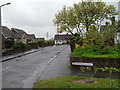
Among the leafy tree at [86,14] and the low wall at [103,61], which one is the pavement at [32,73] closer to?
the low wall at [103,61]

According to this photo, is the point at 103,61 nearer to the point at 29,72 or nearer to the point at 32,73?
the point at 32,73

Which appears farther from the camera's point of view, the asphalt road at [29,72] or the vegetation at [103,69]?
the vegetation at [103,69]

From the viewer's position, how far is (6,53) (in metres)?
22.9

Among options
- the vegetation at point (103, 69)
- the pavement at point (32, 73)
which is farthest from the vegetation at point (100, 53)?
the pavement at point (32, 73)

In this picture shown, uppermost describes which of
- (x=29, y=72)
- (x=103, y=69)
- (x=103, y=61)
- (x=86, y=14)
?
(x=86, y=14)

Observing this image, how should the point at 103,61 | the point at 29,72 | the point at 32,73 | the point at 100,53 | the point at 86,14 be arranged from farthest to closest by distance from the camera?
1. the point at 86,14
2. the point at 100,53
3. the point at 29,72
4. the point at 32,73
5. the point at 103,61

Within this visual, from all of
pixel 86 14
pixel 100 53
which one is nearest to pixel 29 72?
pixel 100 53

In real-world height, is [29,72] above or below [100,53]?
below

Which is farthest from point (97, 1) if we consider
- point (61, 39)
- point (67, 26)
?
point (61, 39)

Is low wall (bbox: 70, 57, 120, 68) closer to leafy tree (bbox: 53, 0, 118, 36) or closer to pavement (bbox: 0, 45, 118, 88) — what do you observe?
pavement (bbox: 0, 45, 118, 88)

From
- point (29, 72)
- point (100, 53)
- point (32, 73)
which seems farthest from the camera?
point (100, 53)

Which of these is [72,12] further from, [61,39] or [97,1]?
[61,39]

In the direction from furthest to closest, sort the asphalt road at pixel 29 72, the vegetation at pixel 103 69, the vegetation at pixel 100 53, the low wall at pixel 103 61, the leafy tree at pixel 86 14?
the leafy tree at pixel 86 14 < the vegetation at pixel 100 53 < the low wall at pixel 103 61 < the vegetation at pixel 103 69 < the asphalt road at pixel 29 72

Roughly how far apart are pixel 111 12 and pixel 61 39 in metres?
74.5
